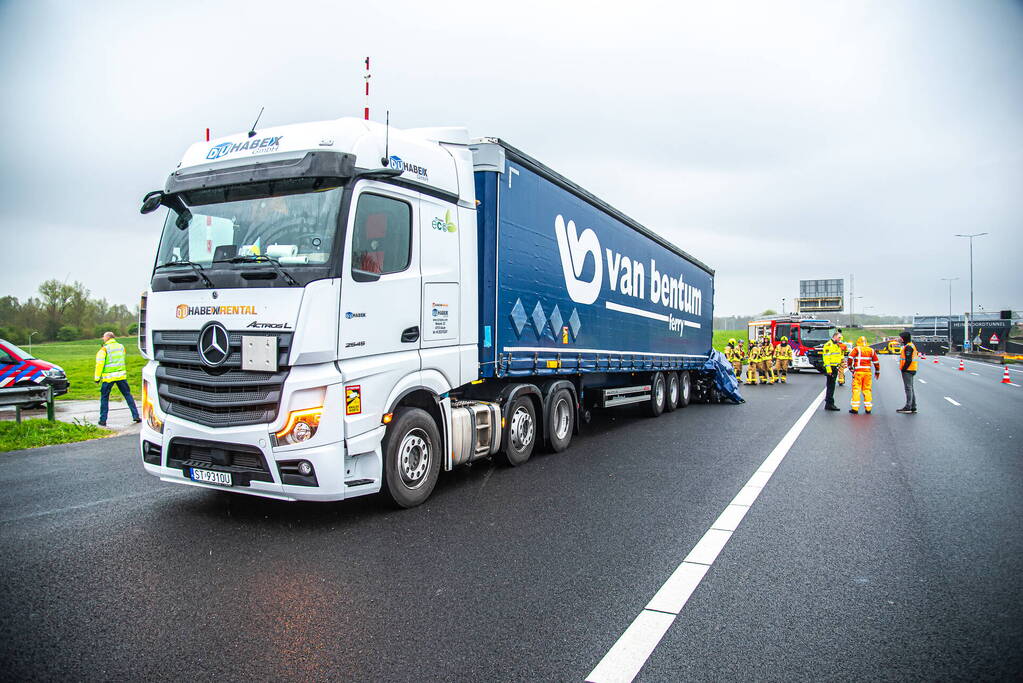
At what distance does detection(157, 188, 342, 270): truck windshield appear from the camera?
5.17m

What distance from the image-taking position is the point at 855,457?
863 centimetres

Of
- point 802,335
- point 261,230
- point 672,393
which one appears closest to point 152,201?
point 261,230

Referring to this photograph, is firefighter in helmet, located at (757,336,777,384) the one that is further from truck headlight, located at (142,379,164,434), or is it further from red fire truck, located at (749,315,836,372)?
truck headlight, located at (142,379,164,434)

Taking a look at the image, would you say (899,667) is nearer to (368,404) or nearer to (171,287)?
(368,404)

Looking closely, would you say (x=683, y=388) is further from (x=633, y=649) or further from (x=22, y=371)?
(x=22, y=371)

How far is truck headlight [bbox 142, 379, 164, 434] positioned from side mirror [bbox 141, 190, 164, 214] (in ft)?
5.00

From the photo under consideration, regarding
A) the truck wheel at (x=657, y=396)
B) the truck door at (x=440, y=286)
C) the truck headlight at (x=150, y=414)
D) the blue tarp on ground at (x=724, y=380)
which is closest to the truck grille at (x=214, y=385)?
the truck headlight at (x=150, y=414)

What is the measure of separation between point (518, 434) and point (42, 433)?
7.54m

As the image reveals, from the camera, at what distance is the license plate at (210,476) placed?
523 cm

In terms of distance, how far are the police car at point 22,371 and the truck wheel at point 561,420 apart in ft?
31.0

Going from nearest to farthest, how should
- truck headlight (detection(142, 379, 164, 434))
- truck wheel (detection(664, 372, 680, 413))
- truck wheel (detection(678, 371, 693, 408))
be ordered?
truck headlight (detection(142, 379, 164, 434)) < truck wheel (detection(664, 372, 680, 413)) < truck wheel (detection(678, 371, 693, 408))

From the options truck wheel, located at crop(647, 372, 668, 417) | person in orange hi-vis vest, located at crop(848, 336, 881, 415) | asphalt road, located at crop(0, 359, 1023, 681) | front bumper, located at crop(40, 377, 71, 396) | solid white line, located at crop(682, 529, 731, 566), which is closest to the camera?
asphalt road, located at crop(0, 359, 1023, 681)

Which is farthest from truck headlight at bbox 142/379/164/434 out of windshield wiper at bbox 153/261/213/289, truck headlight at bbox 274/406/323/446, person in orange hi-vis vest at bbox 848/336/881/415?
person in orange hi-vis vest at bbox 848/336/881/415

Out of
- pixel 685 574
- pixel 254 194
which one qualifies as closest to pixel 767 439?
pixel 685 574
